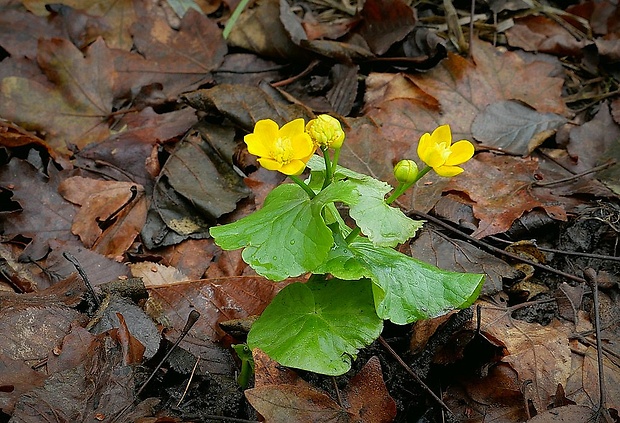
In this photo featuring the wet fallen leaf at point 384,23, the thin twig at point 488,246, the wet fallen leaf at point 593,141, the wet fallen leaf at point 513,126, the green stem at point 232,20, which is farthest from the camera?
the green stem at point 232,20

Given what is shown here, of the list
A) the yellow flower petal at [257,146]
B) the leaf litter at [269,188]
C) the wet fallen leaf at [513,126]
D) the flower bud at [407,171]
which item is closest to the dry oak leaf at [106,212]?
the leaf litter at [269,188]

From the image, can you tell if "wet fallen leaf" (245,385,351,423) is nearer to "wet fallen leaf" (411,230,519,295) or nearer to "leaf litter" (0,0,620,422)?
"leaf litter" (0,0,620,422)

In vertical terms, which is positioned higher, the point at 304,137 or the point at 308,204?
the point at 304,137

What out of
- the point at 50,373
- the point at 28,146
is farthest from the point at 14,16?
the point at 50,373

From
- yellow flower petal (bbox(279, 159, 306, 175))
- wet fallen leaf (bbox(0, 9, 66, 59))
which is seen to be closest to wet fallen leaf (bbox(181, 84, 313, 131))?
wet fallen leaf (bbox(0, 9, 66, 59))

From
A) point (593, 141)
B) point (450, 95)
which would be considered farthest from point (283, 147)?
point (593, 141)

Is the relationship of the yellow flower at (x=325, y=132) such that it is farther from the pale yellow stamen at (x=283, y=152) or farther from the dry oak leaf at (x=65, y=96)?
the dry oak leaf at (x=65, y=96)

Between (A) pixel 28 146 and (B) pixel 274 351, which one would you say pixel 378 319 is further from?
(A) pixel 28 146
